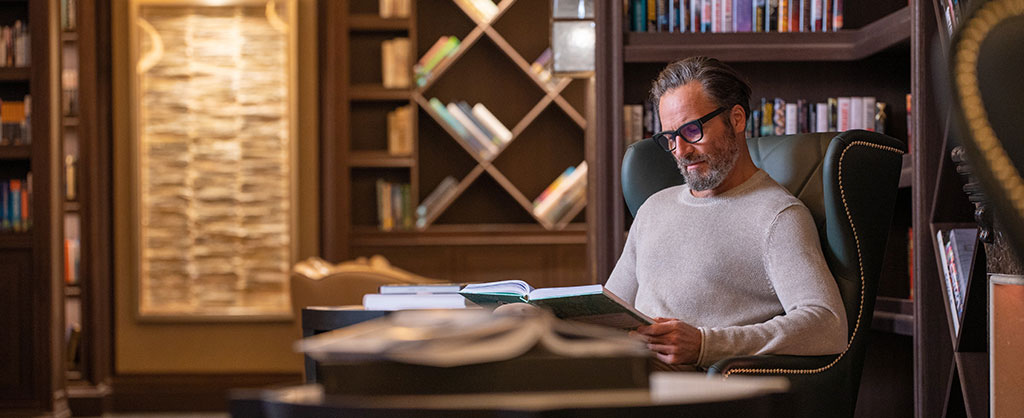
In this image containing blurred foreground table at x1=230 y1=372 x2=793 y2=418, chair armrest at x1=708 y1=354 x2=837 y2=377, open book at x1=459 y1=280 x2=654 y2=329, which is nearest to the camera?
blurred foreground table at x1=230 y1=372 x2=793 y2=418

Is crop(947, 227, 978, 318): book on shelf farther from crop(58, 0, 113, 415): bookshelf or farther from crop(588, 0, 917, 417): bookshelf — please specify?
crop(58, 0, 113, 415): bookshelf

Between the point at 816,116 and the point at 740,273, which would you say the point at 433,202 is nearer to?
the point at 816,116

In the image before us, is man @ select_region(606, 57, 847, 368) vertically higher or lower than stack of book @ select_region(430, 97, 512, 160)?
lower

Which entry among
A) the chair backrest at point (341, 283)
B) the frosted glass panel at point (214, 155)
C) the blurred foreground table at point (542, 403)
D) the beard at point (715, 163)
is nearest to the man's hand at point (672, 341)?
the beard at point (715, 163)

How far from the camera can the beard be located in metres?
2.10

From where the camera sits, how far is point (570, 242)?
539cm

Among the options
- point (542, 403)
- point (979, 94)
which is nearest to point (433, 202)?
point (542, 403)

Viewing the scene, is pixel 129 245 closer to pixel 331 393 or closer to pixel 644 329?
pixel 644 329

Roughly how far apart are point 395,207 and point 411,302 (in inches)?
131

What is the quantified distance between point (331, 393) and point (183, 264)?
5.04 meters

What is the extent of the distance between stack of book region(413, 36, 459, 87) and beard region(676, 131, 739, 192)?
3.31m

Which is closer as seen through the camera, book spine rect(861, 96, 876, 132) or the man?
the man

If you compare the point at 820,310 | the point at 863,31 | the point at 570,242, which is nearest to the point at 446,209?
the point at 570,242

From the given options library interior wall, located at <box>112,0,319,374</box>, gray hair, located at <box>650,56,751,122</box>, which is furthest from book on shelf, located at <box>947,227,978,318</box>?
library interior wall, located at <box>112,0,319,374</box>
